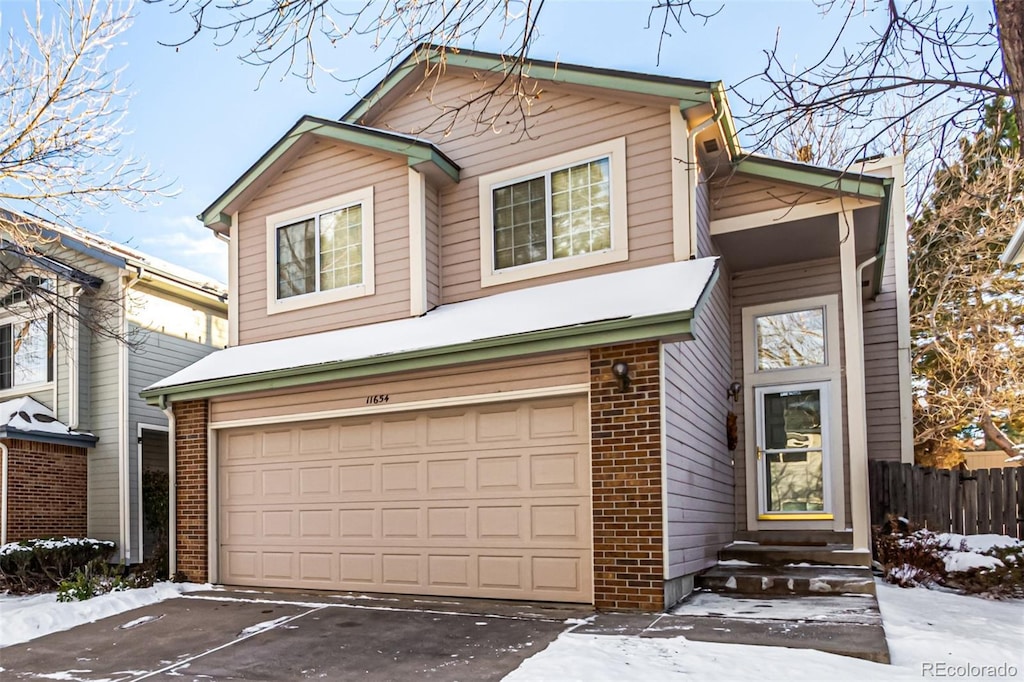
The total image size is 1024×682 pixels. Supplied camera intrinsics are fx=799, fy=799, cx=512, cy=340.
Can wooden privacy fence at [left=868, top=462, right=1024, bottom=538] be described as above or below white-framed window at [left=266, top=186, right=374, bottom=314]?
below

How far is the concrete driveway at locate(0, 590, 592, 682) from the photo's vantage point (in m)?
6.27

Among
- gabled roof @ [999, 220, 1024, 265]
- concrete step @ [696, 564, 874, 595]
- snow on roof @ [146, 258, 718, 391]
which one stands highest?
gabled roof @ [999, 220, 1024, 265]

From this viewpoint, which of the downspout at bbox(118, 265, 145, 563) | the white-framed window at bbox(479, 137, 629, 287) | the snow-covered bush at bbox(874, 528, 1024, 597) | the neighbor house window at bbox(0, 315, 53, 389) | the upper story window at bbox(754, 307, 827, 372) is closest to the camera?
the snow-covered bush at bbox(874, 528, 1024, 597)

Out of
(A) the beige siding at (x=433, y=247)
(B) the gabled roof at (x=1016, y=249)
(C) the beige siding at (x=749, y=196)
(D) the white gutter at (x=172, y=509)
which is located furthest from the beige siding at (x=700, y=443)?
(D) the white gutter at (x=172, y=509)

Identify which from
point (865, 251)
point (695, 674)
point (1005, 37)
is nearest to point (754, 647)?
point (695, 674)

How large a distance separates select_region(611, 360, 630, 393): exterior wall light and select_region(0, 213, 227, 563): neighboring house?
9542 millimetres

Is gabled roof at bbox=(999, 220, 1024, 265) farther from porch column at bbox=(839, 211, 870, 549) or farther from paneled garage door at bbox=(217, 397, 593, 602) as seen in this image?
paneled garage door at bbox=(217, 397, 593, 602)

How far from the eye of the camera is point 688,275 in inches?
325

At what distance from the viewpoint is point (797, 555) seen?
30.3ft

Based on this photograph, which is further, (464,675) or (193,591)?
(193,591)

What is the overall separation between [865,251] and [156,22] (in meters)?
8.71

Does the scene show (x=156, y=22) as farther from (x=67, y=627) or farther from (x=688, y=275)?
(x=67, y=627)

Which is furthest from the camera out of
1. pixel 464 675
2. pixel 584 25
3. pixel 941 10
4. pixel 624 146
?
pixel 624 146

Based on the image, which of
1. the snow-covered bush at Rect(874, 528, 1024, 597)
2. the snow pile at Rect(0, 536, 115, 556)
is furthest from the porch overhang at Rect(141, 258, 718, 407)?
the snow-covered bush at Rect(874, 528, 1024, 597)
